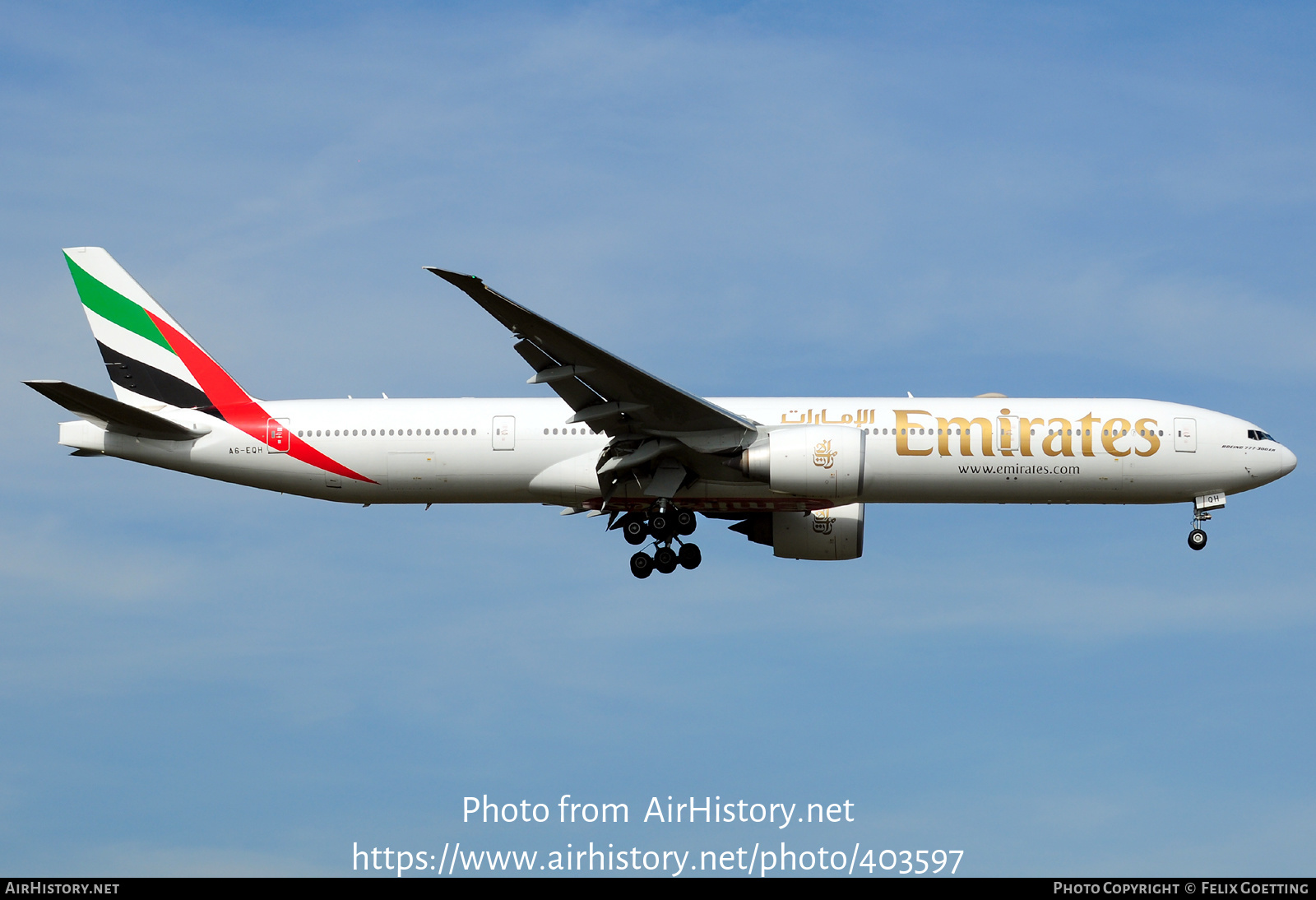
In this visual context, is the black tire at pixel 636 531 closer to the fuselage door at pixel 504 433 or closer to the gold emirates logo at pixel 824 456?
the fuselage door at pixel 504 433

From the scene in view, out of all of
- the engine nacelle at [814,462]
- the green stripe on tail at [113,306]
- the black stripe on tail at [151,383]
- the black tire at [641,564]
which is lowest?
the black tire at [641,564]

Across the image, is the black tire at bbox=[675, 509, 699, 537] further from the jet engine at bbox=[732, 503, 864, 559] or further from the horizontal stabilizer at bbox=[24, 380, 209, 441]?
the horizontal stabilizer at bbox=[24, 380, 209, 441]

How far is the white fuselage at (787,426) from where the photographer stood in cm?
2902

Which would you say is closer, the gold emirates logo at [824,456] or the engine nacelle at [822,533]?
the gold emirates logo at [824,456]

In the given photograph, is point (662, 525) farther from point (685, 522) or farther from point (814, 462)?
point (814, 462)

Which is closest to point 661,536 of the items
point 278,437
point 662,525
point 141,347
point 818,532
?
point 662,525

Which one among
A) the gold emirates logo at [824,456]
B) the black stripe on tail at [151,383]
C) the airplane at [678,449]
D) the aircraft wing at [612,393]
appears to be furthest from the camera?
the black stripe on tail at [151,383]

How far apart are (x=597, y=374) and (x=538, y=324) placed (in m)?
2.13

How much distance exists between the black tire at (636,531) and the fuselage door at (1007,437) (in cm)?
759

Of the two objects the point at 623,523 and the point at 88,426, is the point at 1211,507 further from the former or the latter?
the point at 88,426

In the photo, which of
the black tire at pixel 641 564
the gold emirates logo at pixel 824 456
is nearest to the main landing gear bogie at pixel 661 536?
the black tire at pixel 641 564

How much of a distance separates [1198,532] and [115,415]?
915 inches

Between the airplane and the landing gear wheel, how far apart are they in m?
0.04

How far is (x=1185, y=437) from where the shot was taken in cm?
2944
